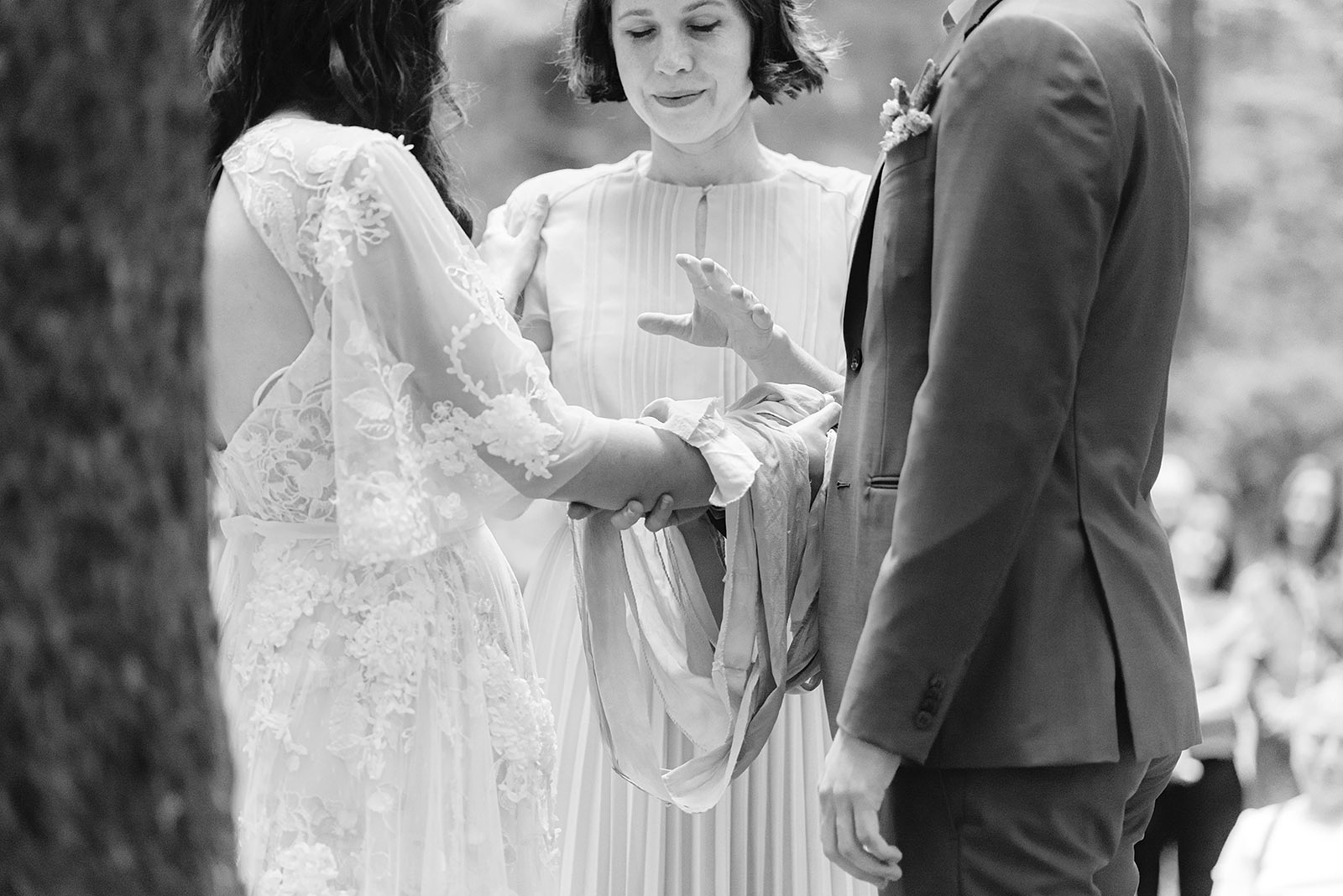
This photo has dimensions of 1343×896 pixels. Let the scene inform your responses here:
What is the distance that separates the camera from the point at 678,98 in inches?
129

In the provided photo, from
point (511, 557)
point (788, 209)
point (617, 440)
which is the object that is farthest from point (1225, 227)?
point (617, 440)

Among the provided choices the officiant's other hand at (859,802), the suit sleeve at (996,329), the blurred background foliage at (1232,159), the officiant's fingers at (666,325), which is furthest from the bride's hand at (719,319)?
the blurred background foliage at (1232,159)

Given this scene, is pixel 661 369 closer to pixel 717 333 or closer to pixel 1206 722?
pixel 717 333

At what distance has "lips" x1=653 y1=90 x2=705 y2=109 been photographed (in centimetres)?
326

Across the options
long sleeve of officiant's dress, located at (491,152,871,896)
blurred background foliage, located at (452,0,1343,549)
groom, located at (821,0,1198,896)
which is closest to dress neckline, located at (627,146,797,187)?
long sleeve of officiant's dress, located at (491,152,871,896)

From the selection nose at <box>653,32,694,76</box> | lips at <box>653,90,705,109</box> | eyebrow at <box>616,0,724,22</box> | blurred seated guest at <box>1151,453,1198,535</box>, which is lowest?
blurred seated guest at <box>1151,453,1198,535</box>

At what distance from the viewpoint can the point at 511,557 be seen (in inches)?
274

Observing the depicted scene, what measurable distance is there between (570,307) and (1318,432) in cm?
1141

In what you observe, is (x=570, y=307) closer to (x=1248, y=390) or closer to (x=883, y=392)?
(x=883, y=392)

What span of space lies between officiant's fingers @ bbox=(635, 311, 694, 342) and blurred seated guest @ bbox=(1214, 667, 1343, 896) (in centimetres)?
294

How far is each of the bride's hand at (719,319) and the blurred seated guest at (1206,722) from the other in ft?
9.04

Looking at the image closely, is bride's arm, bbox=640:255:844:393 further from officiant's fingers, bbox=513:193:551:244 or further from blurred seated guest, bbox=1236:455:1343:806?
blurred seated guest, bbox=1236:455:1343:806

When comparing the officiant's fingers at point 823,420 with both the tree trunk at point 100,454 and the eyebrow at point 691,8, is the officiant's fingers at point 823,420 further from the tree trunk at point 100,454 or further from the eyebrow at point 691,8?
the tree trunk at point 100,454

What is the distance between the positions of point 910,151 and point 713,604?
1.05 meters
